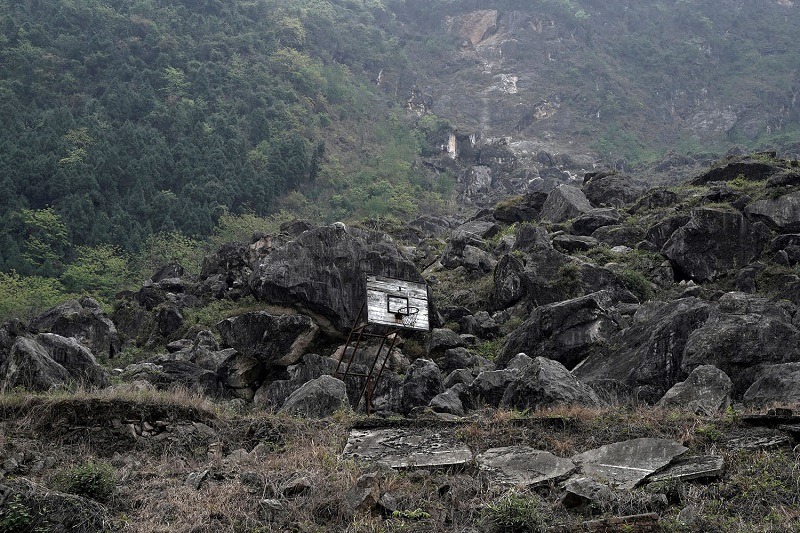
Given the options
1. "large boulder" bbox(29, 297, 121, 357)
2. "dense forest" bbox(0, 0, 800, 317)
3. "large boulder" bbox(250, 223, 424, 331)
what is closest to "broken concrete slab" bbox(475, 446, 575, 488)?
"large boulder" bbox(250, 223, 424, 331)

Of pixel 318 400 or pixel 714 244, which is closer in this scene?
pixel 318 400

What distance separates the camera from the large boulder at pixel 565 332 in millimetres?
16875

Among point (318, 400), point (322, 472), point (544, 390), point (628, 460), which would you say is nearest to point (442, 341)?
point (318, 400)

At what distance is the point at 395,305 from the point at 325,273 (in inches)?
327

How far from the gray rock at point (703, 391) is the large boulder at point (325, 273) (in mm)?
11128

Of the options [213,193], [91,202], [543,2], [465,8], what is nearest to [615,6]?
[543,2]

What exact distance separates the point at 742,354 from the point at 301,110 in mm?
57157

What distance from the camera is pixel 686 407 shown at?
38.5ft

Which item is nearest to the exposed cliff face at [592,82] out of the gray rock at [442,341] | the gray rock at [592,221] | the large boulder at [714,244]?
the gray rock at [592,221]

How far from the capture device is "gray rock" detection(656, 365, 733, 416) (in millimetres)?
12008

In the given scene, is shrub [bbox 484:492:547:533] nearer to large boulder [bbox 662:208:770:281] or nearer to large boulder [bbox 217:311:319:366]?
large boulder [bbox 217:311:319:366]

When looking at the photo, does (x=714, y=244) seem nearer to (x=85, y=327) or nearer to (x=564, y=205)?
(x=564, y=205)

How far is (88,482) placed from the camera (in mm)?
9227

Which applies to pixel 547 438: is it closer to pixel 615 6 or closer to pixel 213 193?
pixel 213 193
